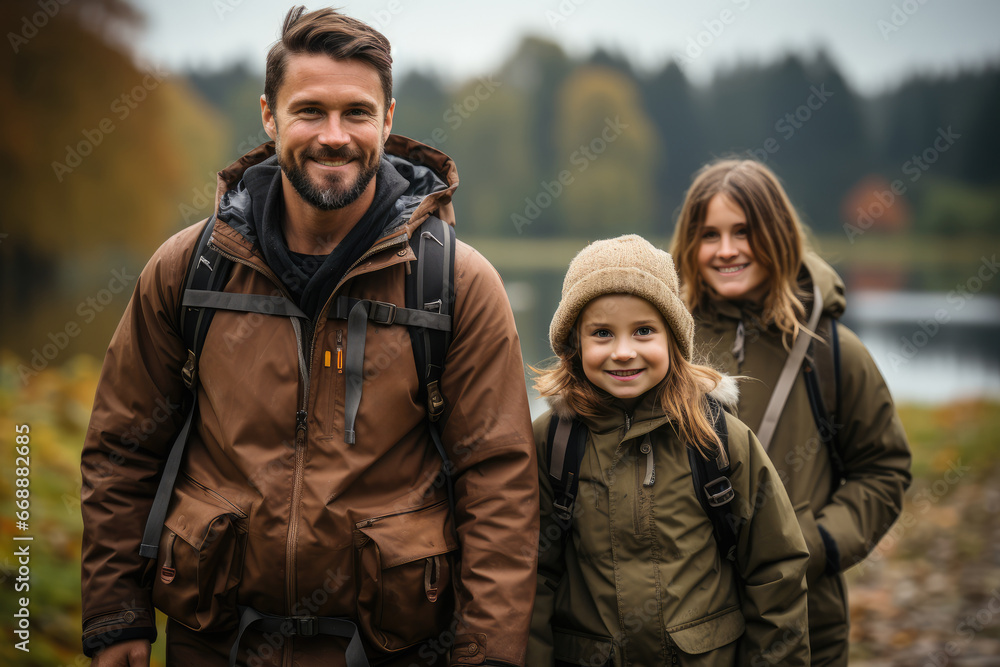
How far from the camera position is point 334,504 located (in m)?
2.46

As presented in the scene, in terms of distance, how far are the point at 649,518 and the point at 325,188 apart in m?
1.57

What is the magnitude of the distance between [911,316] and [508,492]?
94.8 feet

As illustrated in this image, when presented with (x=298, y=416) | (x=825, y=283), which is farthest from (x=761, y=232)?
(x=298, y=416)

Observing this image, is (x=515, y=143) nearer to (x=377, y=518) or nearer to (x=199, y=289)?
(x=199, y=289)

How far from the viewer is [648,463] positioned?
2.69 meters

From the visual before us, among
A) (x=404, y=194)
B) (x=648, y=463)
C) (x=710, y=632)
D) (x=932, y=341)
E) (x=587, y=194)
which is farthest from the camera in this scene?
(x=587, y=194)

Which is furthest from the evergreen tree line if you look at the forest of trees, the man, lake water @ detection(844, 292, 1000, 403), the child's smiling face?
the man

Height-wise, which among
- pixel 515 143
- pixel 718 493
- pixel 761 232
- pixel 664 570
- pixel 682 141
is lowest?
pixel 664 570

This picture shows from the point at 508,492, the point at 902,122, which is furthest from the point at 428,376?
the point at 902,122

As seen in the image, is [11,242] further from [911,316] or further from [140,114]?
[911,316]

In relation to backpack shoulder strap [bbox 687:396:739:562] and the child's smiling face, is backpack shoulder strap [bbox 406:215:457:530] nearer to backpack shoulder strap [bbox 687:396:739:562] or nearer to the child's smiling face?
the child's smiling face

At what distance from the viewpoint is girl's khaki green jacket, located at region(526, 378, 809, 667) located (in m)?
2.56

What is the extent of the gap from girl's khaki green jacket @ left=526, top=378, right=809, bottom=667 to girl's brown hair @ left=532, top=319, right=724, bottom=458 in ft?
0.20

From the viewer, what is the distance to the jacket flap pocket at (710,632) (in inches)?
98.7
